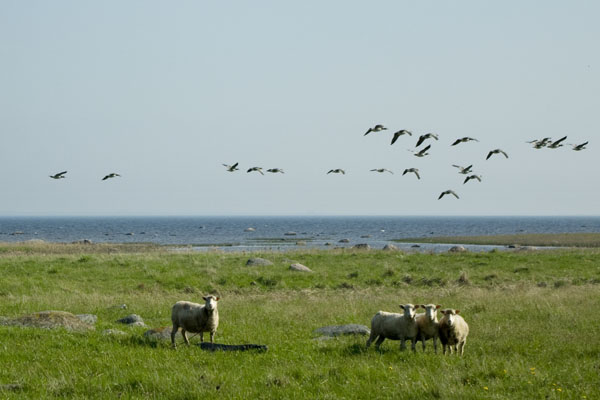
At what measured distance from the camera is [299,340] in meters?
17.1

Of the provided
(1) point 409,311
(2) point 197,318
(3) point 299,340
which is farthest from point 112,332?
(1) point 409,311

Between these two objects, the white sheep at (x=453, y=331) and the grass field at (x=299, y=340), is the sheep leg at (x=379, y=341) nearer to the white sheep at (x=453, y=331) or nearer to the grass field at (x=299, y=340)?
the grass field at (x=299, y=340)

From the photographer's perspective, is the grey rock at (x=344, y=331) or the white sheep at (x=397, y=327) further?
the grey rock at (x=344, y=331)

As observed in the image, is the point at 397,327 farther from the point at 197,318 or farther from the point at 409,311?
the point at 197,318

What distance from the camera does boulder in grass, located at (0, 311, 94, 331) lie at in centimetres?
1784

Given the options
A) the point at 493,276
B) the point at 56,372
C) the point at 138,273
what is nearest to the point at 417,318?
the point at 56,372

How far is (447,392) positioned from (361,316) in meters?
11.4

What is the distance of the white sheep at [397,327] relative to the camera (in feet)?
52.7

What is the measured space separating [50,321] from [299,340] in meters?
7.29

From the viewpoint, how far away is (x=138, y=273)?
38031mm

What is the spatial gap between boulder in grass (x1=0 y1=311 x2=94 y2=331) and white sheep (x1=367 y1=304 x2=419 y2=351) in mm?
8140

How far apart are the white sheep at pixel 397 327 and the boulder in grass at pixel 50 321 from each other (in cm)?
814

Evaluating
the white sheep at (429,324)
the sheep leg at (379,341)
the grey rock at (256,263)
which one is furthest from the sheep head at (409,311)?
the grey rock at (256,263)

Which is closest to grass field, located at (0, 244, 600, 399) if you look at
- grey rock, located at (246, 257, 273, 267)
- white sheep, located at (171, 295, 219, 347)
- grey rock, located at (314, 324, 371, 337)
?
grey rock, located at (314, 324, 371, 337)
